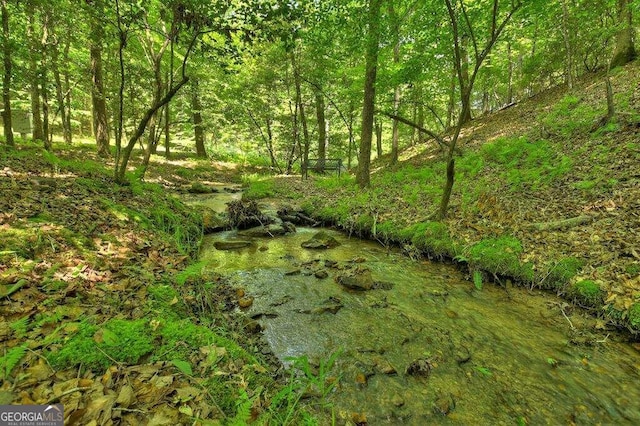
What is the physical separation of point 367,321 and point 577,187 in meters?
5.90

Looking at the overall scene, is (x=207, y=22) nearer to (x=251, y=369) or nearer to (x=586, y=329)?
(x=251, y=369)

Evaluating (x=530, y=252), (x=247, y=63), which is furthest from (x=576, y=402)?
(x=247, y=63)

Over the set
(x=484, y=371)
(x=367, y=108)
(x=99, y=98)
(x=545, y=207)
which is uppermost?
(x=99, y=98)

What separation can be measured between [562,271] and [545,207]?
208 centimetres

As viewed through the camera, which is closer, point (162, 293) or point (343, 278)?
point (162, 293)

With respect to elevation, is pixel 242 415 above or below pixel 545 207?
below

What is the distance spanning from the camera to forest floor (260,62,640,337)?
194 inches

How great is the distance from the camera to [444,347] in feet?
13.1

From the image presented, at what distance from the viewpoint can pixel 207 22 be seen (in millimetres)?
5852

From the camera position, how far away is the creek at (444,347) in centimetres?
311

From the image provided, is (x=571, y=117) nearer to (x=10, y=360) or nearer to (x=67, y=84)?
(x=10, y=360)

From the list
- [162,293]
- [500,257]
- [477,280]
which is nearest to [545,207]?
[500,257]

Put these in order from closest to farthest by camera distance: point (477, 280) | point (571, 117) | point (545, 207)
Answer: point (477, 280)
point (545, 207)
point (571, 117)

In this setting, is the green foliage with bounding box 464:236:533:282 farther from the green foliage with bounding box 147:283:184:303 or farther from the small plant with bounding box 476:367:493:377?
the green foliage with bounding box 147:283:184:303
